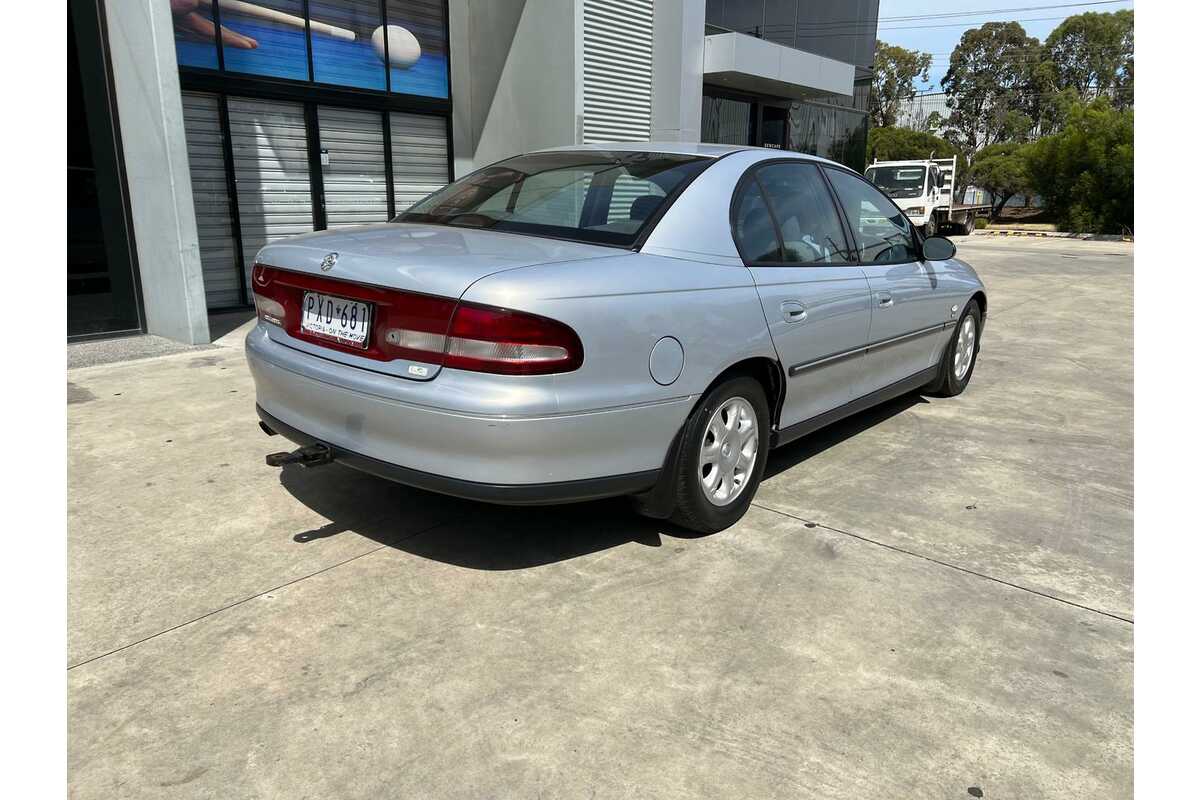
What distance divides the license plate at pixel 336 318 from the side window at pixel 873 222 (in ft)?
8.77

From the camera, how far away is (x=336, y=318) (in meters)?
3.13

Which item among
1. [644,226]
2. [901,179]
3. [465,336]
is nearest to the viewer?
[465,336]

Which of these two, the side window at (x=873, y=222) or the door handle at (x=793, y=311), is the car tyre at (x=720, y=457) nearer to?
the door handle at (x=793, y=311)

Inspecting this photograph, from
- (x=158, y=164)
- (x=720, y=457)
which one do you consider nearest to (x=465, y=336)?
(x=720, y=457)

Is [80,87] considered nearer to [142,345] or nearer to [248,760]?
[142,345]

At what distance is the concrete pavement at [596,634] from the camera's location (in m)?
2.24

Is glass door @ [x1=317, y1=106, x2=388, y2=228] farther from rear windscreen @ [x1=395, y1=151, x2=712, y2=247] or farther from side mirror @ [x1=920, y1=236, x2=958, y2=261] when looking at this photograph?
side mirror @ [x1=920, y1=236, x2=958, y2=261]

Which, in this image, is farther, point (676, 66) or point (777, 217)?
point (676, 66)

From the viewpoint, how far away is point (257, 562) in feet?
10.9

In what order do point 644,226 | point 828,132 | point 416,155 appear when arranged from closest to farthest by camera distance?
point 644,226, point 416,155, point 828,132

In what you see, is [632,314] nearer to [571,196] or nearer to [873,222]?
[571,196]

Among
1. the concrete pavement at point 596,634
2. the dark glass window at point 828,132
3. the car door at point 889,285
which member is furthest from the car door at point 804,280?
the dark glass window at point 828,132

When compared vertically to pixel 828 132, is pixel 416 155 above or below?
below

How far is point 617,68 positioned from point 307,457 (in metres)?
9.67
